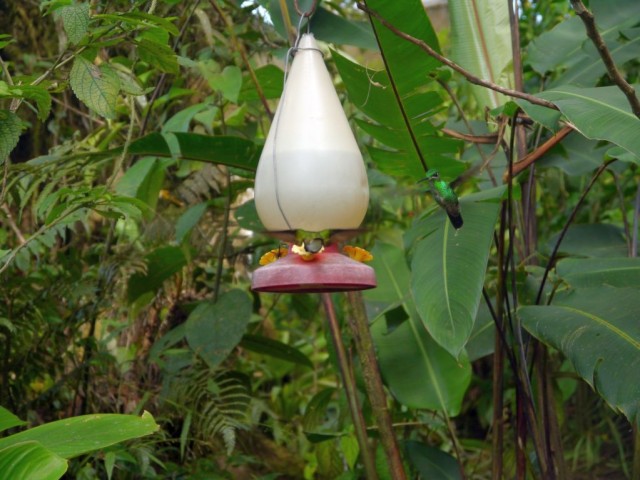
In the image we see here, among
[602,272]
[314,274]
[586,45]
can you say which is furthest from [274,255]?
[586,45]

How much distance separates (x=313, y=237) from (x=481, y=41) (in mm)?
1377

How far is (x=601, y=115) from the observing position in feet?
5.91

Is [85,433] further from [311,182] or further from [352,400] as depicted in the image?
[352,400]

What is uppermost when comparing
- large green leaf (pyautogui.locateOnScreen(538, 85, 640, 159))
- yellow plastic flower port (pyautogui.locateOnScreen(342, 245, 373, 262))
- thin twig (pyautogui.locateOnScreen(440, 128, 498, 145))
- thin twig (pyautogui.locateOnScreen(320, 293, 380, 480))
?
large green leaf (pyautogui.locateOnScreen(538, 85, 640, 159))

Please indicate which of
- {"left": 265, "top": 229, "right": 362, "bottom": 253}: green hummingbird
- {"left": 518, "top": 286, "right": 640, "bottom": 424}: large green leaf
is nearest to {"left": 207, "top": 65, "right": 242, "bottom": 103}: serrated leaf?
{"left": 265, "top": 229, "right": 362, "bottom": 253}: green hummingbird

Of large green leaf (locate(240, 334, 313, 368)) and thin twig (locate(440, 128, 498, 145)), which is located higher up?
thin twig (locate(440, 128, 498, 145))

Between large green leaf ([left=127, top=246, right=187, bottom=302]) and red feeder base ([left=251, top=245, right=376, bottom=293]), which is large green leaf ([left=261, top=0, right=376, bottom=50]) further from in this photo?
red feeder base ([left=251, top=245, right=376, bottom=293])

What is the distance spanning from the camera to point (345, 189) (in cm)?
164

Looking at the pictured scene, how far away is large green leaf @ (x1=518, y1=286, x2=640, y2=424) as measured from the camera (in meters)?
2.00

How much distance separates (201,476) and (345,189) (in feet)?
4.63

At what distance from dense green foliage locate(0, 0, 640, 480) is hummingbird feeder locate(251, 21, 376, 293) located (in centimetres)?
28

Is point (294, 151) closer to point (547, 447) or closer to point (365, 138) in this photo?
point (547, 447)

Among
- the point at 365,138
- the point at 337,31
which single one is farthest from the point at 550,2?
the point at 337,31

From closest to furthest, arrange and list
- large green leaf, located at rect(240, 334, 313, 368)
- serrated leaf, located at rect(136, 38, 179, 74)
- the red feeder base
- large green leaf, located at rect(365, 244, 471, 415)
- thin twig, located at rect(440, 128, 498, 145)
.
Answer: the red feeder base
serrated leaf, located at rect(136, 38, 179, 74)
thin twig, located at rect(440, 128, 498, 145)
large green leaf, located at rect(365, 244, 471, 415)
large green leaf, located at rect(240, 334, 313, 368)
